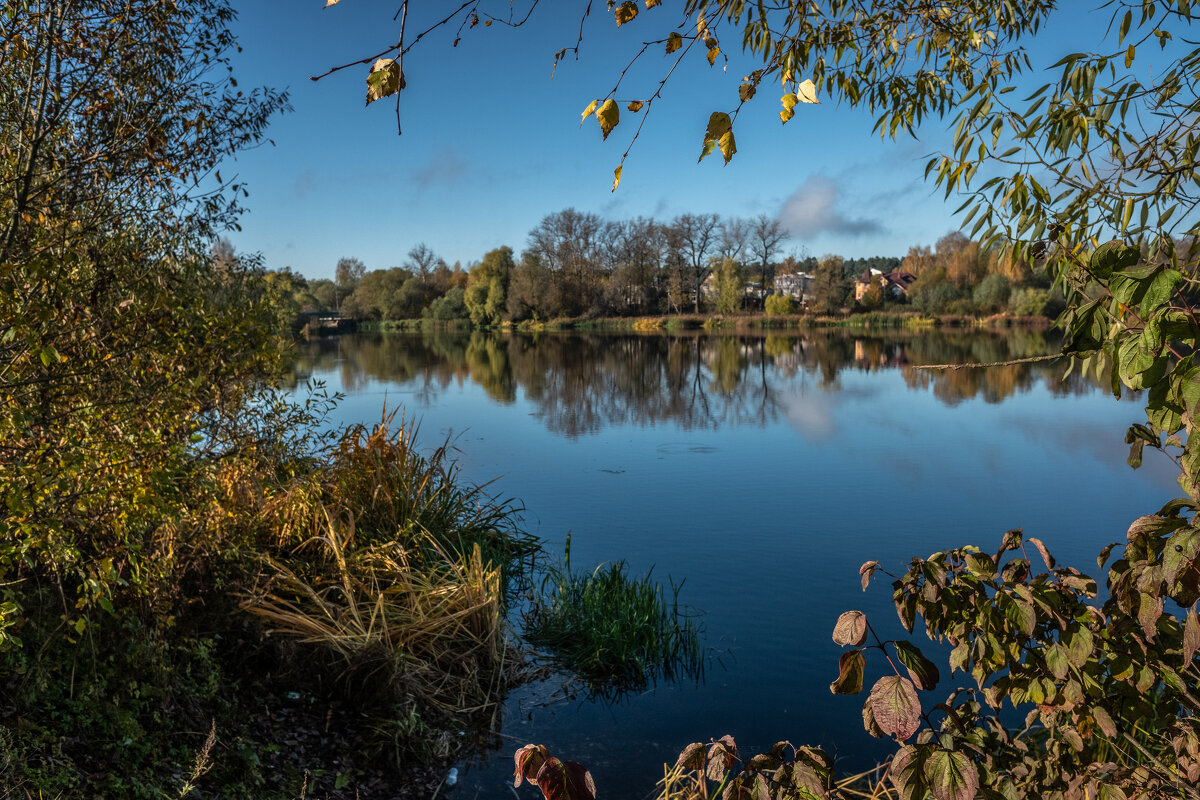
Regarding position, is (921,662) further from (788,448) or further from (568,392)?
(568,392)

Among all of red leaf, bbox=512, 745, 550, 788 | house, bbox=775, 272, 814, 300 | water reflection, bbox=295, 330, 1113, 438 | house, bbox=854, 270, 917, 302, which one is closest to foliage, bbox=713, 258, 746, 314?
water reflection, bbox=295, 330, 1113, 438

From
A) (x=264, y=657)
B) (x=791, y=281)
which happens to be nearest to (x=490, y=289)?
(x=791, y=281)

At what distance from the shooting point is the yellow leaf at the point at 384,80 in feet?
5.22

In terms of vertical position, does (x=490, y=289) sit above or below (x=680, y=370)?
above

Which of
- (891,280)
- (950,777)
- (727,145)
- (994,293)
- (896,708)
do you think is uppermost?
(891,280)

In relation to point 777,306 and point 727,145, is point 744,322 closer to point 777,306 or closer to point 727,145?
point 777,306

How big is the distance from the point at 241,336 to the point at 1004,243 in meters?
4.50

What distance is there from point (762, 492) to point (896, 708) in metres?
9.54

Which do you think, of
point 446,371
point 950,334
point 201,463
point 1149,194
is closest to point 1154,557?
point 1149,194

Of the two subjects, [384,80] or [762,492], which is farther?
[762,492]

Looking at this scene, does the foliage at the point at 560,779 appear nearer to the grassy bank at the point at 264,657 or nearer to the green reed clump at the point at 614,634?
the grassy bank at the point at 264,657

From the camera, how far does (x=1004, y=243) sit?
249 centimetres

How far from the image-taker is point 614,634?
5.88m

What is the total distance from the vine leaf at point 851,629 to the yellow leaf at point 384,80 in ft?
4.75
